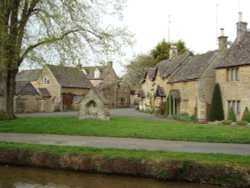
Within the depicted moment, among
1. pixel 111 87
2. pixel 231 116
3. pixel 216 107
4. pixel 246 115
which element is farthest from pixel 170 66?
pixel 111 87

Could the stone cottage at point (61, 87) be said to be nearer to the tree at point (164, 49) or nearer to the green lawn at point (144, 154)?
the tree at point (164, 49)

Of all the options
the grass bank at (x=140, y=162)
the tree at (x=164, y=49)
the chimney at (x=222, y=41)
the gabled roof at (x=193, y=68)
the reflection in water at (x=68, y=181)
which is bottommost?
the reflection in water at (x=68, y=181)

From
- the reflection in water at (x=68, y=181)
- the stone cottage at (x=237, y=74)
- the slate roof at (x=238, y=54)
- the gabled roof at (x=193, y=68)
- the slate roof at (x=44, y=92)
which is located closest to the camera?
the reflection in water at (x=68, y=181)

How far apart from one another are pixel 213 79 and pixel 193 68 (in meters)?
4.46

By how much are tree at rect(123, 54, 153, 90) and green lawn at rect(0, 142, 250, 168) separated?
234 ft

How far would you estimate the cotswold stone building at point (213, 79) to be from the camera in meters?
34.0

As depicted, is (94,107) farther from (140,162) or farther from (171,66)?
(171,66)

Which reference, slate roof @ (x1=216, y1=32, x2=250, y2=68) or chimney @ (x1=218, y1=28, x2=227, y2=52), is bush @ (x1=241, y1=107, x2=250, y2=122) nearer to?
slate roof @ (x1=216, y1=32, x2=250, y2=68)

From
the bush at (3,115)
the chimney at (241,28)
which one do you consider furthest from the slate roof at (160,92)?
the bush at (3,115)

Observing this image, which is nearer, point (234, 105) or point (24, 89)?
point (234, 105)

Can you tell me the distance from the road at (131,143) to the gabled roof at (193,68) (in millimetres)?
20871

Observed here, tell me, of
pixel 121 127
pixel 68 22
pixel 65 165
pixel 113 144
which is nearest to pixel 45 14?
pixel 68 22

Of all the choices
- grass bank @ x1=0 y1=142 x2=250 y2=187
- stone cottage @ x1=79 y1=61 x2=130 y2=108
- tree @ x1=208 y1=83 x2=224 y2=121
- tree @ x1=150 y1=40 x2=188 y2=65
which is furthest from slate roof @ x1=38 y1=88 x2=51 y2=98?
grass bank @ x1=0 y1=142 x2=250 y2=187

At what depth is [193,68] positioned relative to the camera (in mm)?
42875
